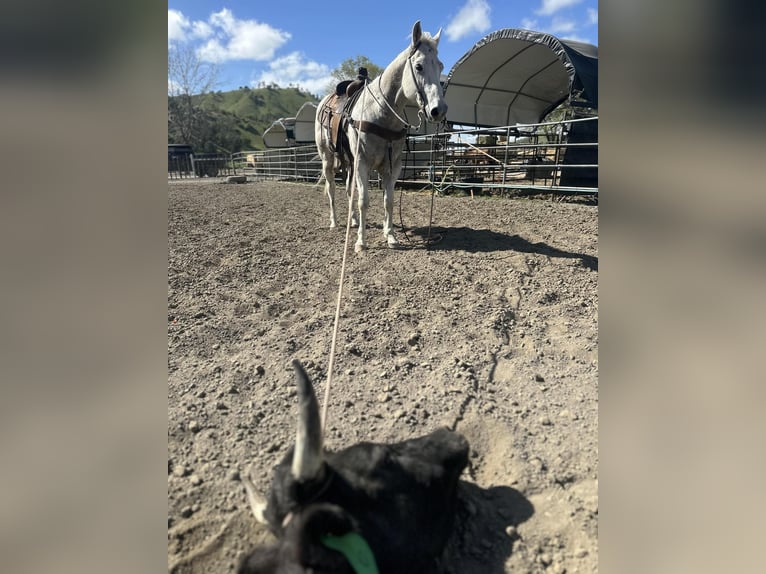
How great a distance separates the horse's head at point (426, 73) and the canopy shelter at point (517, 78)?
678 cm

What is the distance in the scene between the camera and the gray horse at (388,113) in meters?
4.32

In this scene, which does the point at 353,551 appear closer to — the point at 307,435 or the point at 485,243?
the point at 307,435

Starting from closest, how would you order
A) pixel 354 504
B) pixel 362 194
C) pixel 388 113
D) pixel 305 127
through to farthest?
pixel 354 504, pixel 388 113, pixel 362 194, pixel 305 127

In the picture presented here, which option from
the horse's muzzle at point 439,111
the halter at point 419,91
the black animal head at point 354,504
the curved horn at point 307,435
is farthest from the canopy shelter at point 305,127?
the curved horn at point 307,435

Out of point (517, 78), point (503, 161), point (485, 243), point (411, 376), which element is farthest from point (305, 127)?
point (411, 376)

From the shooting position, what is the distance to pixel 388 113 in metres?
4.93

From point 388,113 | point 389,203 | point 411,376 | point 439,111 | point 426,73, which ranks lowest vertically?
point 411,376

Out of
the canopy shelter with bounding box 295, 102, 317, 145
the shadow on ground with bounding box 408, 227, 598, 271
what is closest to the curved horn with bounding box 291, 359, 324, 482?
the shadow on ground with bounding box 408, 227, 598, 271

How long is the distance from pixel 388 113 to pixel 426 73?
2.49ft

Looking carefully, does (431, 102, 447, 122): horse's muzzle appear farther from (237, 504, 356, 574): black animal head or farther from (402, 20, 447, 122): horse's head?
(237, 504, 356, 574): black animal head

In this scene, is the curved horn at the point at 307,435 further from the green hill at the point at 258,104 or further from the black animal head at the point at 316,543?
the green hill at the point at 258,104
